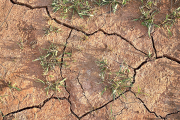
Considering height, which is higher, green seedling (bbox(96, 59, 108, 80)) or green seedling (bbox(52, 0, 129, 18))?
green seedling (bbox(52, 0, 129, 18))

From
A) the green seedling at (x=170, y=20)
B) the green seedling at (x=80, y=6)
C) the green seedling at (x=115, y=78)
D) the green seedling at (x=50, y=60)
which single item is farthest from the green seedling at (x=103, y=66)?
the green seedling at (x=170, y=20)

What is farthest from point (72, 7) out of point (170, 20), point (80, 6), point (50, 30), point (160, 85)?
point (160, 85)

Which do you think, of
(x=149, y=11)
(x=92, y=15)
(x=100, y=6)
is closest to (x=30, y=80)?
(x=92, y=15)

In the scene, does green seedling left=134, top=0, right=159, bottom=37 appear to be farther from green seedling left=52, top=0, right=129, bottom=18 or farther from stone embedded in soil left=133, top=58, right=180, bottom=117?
stone embedded in soil left=133, top=58, right=180, bottom=117

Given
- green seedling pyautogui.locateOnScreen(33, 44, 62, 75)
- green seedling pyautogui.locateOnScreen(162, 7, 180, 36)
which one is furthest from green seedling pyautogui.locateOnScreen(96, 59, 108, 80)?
green seedling pyautogui.locateOnScreen(162, 7, 180, 36)

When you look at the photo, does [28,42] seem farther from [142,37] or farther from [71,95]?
[142,37]
